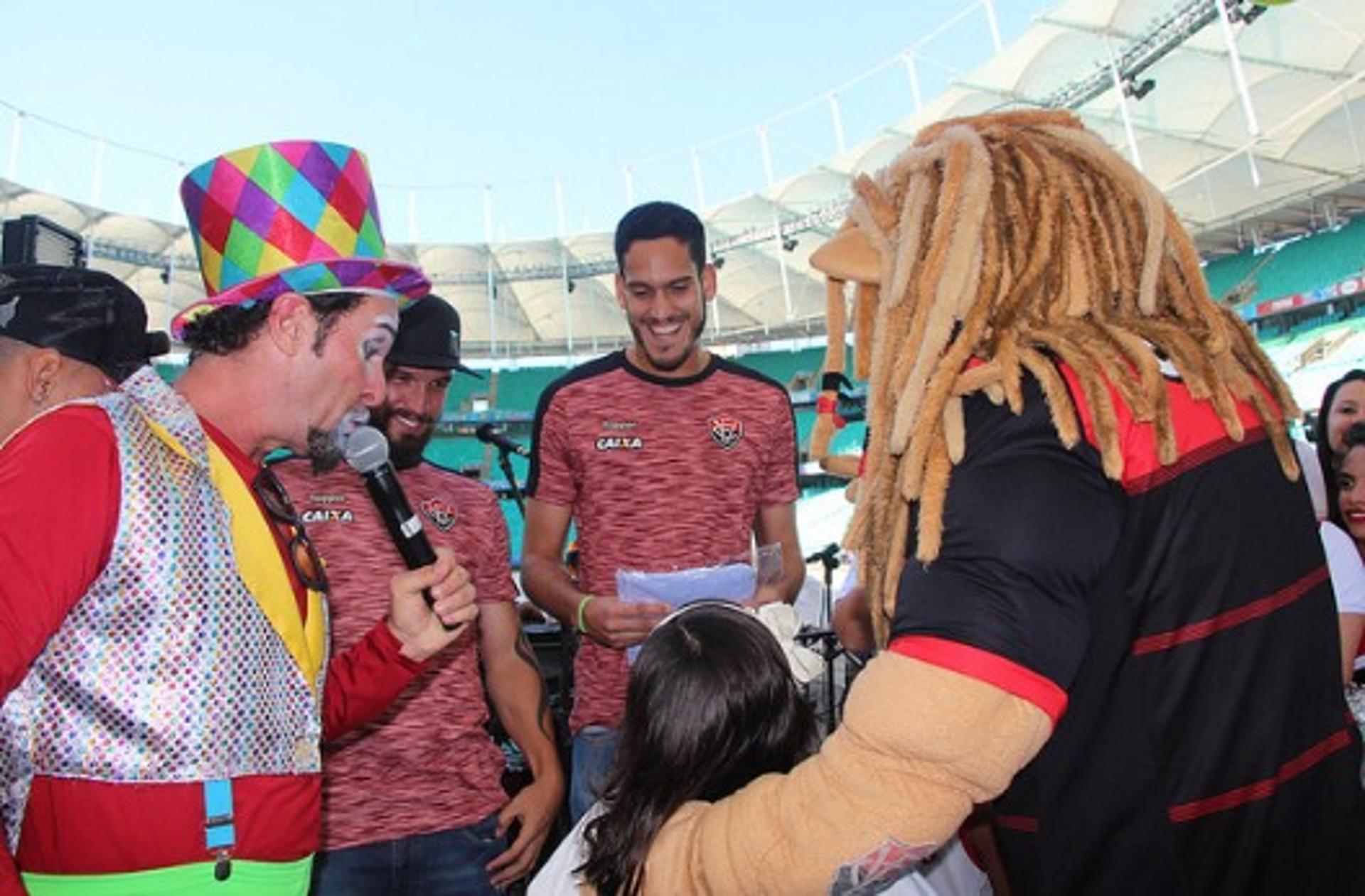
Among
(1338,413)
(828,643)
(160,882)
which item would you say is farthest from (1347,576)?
(828,643)

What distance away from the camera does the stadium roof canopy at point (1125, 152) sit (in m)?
24.5

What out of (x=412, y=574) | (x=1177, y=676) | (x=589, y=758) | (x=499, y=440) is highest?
(x=499, y=440)

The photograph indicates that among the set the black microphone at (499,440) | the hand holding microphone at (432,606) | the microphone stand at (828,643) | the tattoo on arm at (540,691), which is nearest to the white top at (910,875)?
the hand holding microphone at (432,606)

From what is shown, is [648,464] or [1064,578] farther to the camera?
[648,464]

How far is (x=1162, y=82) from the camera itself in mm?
27156

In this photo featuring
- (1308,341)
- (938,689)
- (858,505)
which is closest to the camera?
(938,689)

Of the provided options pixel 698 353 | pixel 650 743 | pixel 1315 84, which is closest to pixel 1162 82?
pixel 1315 84

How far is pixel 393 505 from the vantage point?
1929mm

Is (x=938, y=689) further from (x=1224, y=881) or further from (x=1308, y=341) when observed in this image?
(x=1308, y=341)

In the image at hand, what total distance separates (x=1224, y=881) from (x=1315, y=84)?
29.5m

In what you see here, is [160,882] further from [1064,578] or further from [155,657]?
[1064,578]

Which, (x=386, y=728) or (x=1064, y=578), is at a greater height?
(x=1064, y=578)

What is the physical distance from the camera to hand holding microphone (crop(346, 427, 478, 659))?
194 cm

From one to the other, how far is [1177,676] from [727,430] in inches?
81.9
